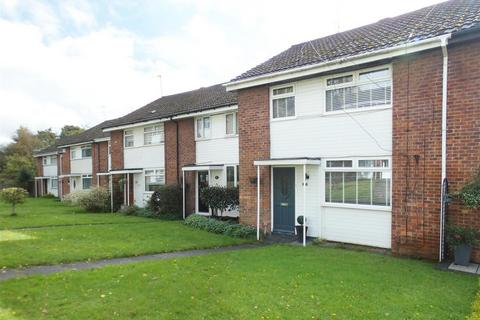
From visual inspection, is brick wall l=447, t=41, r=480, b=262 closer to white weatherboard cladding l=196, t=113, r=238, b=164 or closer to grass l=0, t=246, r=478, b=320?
grass l=0, t=246, r=478, b=320

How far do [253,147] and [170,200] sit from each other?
21.0ft

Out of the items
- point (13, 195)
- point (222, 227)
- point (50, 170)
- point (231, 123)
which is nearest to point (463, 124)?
point (222, 227)

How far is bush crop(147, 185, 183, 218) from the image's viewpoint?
16406mm

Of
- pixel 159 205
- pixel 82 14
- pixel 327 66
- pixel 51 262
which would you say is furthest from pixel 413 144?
pixel 159 205

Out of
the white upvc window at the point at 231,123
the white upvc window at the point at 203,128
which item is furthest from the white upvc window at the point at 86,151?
the white upvc window at the point at 231,123

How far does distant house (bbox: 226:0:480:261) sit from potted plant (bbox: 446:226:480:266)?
1.46 feet

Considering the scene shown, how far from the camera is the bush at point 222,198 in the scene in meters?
13.8

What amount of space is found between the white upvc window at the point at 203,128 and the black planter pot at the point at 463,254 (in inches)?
435

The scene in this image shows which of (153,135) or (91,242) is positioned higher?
(153,135)

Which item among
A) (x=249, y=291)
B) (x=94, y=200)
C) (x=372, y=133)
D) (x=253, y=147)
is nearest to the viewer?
(x=249, y=291)

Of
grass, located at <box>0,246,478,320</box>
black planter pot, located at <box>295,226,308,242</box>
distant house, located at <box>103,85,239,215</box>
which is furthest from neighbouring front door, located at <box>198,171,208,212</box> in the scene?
grass, located at <box>0,246,478,320</box>

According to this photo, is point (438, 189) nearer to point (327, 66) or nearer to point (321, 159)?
point (321, 159)

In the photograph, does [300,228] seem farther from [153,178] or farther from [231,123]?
[153,178]

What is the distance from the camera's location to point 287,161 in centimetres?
1027
